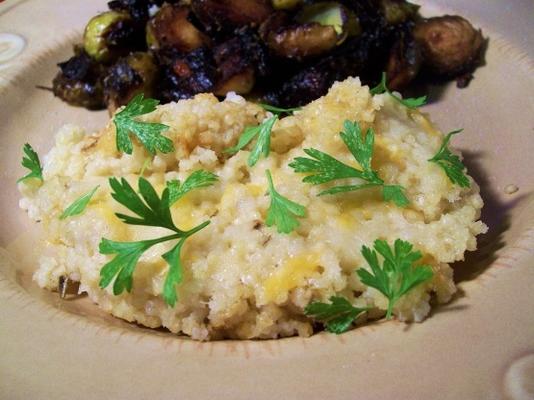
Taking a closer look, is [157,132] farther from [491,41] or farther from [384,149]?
[491,41]

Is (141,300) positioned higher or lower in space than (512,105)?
higher

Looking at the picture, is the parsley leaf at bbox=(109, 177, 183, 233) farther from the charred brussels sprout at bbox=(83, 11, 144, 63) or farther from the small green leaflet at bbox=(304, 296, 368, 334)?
the charred brussels sprout at bbox=(83, 11, 144, 63)

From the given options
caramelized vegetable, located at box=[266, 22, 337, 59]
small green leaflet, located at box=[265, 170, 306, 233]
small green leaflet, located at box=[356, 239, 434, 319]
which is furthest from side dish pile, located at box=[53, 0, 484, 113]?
small green leaflet, located at box=[356, 239, 434, 319]

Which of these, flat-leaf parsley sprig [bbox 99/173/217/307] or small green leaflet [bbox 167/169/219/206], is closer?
flat-leaf parsley sprig [bbox 99/173/217/307]

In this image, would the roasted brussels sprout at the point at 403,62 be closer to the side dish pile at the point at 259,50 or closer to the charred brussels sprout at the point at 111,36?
the side dish pile at the point at 259,50

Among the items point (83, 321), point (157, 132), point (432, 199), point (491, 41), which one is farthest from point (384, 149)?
point (491, 41)

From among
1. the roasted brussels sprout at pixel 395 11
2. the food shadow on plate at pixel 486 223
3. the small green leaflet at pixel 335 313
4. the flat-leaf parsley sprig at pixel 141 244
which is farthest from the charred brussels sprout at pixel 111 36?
the small green leaflet at pixel 335 313
